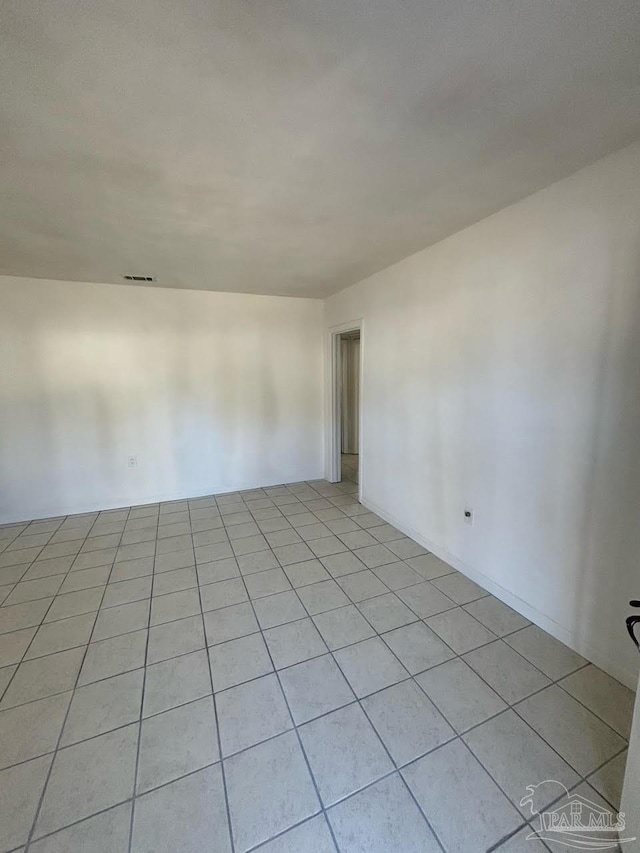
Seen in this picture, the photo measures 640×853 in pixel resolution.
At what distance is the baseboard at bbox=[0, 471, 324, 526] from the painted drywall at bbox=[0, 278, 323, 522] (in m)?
0.01

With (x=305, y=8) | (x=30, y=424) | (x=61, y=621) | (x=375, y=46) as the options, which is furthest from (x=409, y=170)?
(x=30, y=424)

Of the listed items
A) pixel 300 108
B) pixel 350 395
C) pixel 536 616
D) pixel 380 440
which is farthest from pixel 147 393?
pixel 536 616

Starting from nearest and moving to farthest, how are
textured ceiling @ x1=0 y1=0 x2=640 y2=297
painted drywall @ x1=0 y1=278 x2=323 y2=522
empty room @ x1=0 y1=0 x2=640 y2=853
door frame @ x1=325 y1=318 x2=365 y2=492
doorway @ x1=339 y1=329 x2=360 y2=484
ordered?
textured ceiling @ x1=0 y1=0 x2=640 y2=297
empty room @ x1=0 y1=0 x2=640 y2=853
painted drywall @ x1=0 y1=278 x2=323 y2=522
door frame @ x1=325 y1=318 x2=365 y2=492
doorway @ x1=339 y1=329 x2=360 y2=484

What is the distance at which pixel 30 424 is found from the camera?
3.34m

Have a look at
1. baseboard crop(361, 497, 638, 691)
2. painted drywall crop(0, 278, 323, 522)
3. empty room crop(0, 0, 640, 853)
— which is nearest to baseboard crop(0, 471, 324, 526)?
painted drywall crop(0, 278, 323, 522)

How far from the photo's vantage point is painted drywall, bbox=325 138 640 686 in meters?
1.55

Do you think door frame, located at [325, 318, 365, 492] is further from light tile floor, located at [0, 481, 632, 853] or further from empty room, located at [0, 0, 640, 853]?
light tile floor, located at [0, 481, 632, 853]

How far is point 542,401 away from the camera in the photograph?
6.14ft

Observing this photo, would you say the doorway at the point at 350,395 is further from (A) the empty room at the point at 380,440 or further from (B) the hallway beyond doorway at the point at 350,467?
(A) the empty room at the point at 380,440

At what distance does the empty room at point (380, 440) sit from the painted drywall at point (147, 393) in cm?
6

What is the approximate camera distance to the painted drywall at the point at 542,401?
1553mm

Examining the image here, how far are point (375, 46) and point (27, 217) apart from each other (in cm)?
211

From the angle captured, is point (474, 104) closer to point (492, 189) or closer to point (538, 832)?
point (492, 189)

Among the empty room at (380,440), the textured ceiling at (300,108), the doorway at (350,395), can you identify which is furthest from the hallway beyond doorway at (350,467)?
the textured ceiling at (300,108)
